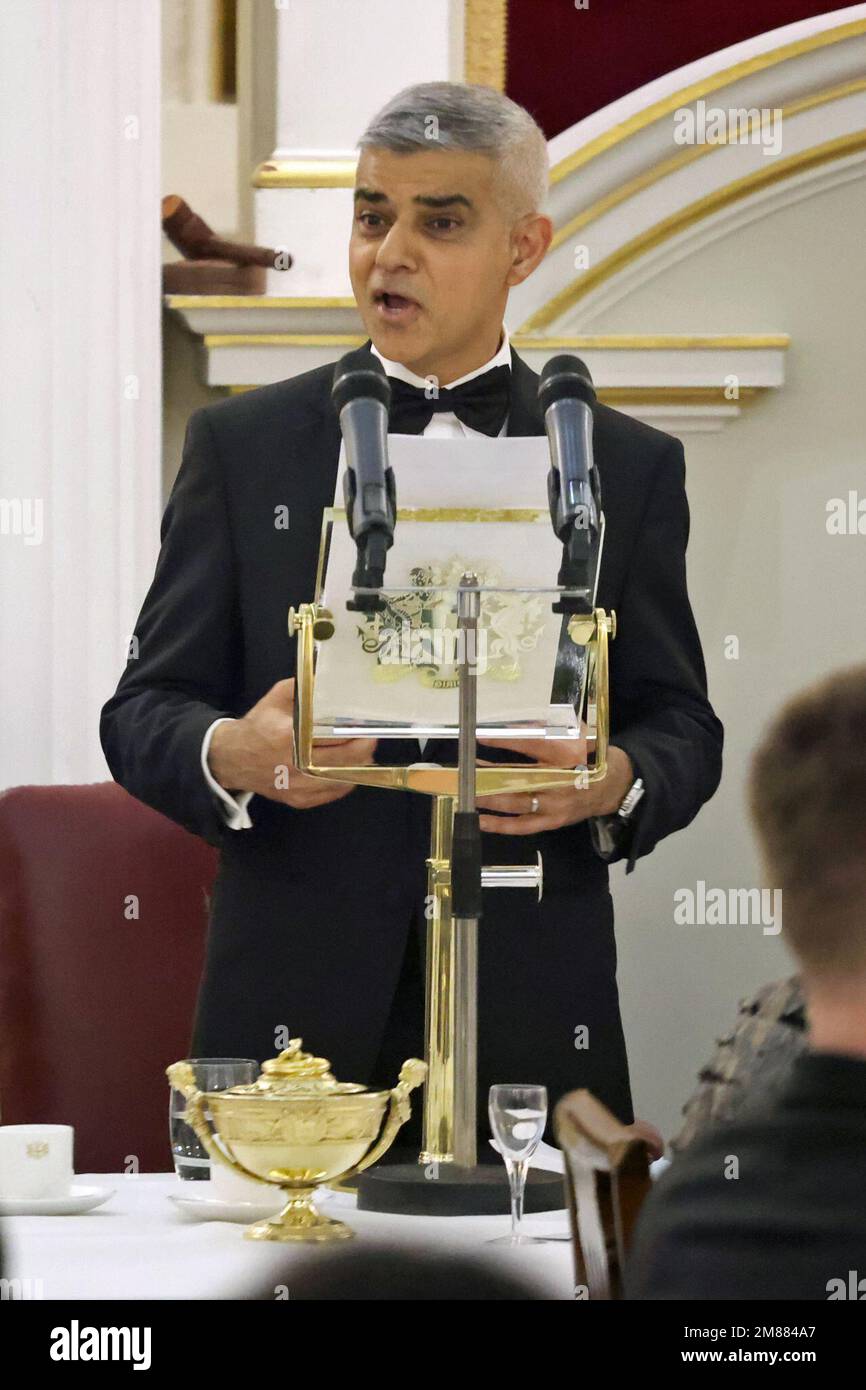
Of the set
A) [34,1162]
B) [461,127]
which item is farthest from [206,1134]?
[461,127]

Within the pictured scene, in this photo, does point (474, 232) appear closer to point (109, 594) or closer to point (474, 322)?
point (474, 322)

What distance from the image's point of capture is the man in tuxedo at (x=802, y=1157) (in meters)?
0.85

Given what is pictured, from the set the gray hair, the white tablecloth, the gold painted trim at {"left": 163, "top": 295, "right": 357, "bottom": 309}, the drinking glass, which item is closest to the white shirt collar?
the gray hair

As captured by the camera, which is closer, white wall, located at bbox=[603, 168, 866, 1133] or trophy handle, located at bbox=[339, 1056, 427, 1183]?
trophy handle, located at bbox=[339, 1056, 427, 1183]

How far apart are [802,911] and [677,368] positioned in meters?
2.42

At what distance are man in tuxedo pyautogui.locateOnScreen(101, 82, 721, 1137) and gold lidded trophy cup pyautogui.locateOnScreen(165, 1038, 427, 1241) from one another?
0.48 metres

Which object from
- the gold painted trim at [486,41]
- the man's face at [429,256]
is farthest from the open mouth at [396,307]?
the gold painted trim at [486,41]

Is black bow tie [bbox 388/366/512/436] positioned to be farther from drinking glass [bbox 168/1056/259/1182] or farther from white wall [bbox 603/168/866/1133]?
white wall [bbox 603/168/866/1133]

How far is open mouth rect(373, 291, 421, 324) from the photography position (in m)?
2.09

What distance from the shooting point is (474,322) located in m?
2.15

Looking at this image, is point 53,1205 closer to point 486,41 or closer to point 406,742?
point 406,742

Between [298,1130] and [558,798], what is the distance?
0.51m

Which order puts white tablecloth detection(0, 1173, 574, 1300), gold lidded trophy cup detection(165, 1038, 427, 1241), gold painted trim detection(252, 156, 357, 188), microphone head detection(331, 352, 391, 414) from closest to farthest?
white tablecloth detection(0, 1173, 574, 1300) < gold lidded trophy cup detection(165, 1038, 427, 1241) < microphone head detection(331, 352, 391, 414) < gold painted trim detection(252, 156, 357, 188)
